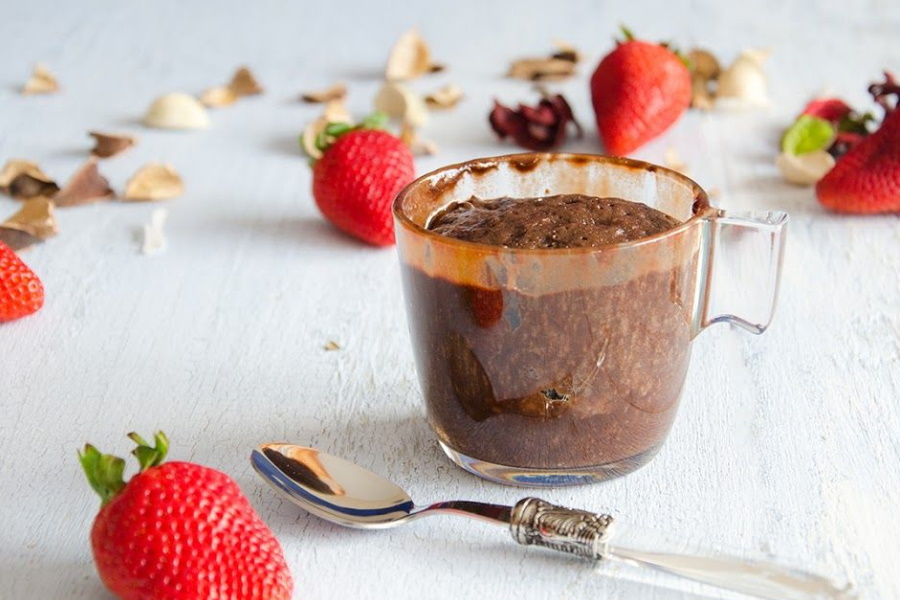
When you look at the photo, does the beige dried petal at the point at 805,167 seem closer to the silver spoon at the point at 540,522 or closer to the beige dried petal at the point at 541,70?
the beige dried petal at the point at 541,70

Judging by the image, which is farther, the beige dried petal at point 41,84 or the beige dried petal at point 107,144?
the beige dried petal at point 41,84

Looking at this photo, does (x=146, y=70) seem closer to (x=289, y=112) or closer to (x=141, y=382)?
(x=289, y=112)

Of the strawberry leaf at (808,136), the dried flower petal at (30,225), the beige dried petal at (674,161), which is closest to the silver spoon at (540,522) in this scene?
the dried flower petal at (30,225)

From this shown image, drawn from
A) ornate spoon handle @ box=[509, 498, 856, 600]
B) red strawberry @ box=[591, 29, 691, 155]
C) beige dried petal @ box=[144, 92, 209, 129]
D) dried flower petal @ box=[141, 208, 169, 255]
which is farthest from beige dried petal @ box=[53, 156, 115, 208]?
ornate spoon handle @ box=[509, 498, 856, 600]

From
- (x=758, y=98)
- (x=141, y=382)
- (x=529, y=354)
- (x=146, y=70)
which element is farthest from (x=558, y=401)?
(x=146, y=70)

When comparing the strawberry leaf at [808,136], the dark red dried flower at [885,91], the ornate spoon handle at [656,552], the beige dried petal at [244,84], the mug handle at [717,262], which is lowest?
the beige dried petal at [244,84]

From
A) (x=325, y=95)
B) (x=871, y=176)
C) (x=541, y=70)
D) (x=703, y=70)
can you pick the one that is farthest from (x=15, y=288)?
(x=703, y=70)

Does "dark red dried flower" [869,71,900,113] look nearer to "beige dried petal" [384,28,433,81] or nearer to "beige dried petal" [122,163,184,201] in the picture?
"beige dried petal" [384,28,433,81]
